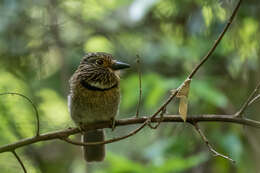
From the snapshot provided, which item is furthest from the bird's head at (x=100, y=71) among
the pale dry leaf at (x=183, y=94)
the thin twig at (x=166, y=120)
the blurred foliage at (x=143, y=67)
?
the pale dry leaf at (x=183, y=94)

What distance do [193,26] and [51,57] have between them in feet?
5.39

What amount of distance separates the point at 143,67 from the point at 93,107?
5.88ft

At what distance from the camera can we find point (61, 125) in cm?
385

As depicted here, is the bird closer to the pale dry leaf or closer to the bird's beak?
the bird's beak

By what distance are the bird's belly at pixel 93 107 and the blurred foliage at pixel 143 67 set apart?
27cm

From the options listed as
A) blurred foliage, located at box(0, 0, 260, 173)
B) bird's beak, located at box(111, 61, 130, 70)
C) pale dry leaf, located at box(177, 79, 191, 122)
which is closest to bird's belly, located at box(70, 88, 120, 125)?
bird's beak, located at box(111, 61, 130, 70)

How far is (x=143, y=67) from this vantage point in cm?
486

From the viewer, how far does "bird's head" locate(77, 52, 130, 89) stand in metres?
3.23

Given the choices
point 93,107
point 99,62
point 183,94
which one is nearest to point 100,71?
point 99,62

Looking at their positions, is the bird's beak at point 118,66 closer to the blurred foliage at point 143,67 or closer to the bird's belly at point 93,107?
the bird's belly at point 93,107

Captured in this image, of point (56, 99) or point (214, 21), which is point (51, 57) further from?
point (214, 21)

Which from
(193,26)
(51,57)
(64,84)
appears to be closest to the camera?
(193,26)

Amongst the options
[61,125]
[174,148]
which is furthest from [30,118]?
[174,148]

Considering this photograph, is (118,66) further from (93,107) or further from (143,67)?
(143,67)
